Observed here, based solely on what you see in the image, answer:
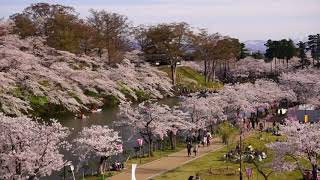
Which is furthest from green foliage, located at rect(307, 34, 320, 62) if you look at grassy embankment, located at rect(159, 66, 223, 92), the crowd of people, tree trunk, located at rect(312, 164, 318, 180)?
tree trunk, located at rect(312, 164, 318, 180)

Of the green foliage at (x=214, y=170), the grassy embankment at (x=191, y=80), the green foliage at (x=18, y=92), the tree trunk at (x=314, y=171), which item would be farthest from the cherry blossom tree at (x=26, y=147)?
the grassy embankment at (x=191, y=80)

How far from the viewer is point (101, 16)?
6938cm

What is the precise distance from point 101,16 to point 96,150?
45.4 metres

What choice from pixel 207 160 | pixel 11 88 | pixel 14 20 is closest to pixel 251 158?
pixel 207 160

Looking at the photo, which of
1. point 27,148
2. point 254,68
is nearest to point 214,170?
point 27,148

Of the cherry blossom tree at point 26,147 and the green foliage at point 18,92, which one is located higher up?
the green foliage at point 18,92

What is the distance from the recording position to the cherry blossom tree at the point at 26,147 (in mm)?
21531

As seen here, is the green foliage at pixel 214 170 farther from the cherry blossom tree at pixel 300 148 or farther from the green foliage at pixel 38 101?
the green foliage at pixel 38 101

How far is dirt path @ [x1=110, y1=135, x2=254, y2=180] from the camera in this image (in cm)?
2686

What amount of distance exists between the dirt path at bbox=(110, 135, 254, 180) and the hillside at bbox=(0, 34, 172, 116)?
39.0ft

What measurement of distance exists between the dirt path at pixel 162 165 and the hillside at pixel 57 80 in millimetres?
11900

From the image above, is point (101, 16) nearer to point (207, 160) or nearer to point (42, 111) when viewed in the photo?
point (42, 111)

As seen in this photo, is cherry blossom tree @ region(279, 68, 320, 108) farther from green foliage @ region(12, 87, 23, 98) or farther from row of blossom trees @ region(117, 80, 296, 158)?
green foliage @ region(12, 87, 23, 98)

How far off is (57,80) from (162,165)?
17.6 metres
